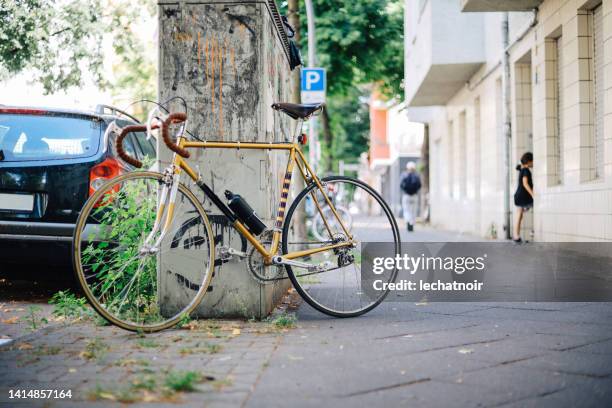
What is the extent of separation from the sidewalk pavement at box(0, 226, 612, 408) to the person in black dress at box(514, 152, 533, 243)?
8.54 m

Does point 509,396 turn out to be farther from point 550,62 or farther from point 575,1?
point 550,62

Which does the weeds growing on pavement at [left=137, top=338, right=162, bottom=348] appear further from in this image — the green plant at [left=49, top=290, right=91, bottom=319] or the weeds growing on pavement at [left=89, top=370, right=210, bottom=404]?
the green plant at [left=49, top=290, right=91, bottom=319]

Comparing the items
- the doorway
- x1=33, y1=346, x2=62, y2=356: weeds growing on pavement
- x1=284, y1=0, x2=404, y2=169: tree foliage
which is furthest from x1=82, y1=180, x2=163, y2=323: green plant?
x1=284, y1=0, x2=404, y2=169: tree foliage

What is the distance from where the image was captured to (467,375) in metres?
3.60

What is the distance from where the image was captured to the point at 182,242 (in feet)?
16.7

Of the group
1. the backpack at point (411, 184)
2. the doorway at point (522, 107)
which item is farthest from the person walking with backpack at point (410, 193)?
the doorway at point (522, 107)

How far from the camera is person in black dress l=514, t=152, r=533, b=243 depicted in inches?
538

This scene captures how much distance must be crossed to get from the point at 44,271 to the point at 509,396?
468 cm

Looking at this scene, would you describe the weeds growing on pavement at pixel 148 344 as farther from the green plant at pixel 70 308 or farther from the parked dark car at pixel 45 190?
the parked dark car at pixel 45 190

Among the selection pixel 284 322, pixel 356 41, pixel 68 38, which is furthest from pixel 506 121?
pixel 284 322

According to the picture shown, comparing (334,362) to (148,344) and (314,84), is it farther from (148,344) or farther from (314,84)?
(314,84)

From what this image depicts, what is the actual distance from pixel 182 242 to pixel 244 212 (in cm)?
46

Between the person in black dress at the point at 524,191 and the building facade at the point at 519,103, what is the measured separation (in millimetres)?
188

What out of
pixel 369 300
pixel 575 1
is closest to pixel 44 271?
pixel 369 300
